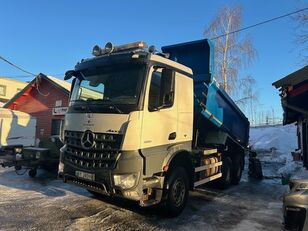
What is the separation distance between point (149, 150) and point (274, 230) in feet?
9.50

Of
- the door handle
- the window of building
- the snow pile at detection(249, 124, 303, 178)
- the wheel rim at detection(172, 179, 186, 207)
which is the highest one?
the window of building

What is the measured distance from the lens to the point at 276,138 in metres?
39.2

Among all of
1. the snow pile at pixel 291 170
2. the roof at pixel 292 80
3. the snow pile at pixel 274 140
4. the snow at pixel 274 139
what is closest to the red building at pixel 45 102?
the snow pile at pixel 291 170

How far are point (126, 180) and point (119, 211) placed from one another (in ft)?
5.89

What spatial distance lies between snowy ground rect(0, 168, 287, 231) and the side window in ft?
7.95

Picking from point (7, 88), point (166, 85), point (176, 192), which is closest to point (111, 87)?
point (166, 85)

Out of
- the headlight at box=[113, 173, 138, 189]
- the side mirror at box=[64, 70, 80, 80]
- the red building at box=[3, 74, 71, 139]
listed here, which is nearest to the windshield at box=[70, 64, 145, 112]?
the side mirror at box=[64, 70, 80, 80]

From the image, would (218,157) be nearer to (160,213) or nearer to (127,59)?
(160,213)

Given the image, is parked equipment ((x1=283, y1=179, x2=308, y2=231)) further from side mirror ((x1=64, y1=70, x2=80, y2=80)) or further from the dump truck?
side mirror ((x1=64, y1=70, x2=80, y2=80))

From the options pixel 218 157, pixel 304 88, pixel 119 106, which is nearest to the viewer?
pixel 119 106

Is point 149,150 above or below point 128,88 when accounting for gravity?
below

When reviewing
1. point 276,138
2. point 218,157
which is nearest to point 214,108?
point 218,157

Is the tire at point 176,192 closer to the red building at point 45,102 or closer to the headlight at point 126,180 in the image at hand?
the headlight at point 126,180

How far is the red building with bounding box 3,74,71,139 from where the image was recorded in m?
21.4
